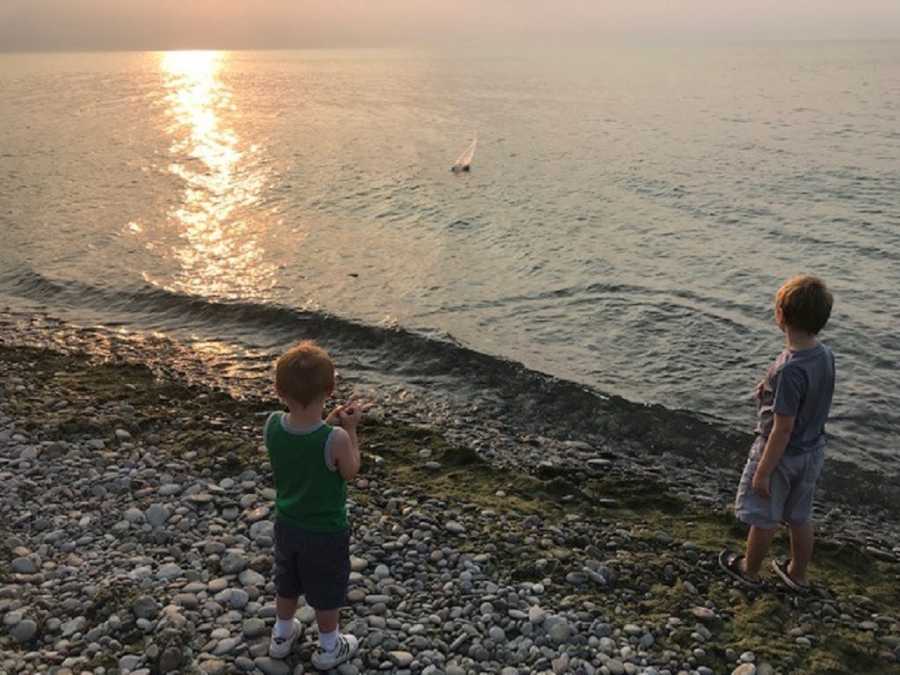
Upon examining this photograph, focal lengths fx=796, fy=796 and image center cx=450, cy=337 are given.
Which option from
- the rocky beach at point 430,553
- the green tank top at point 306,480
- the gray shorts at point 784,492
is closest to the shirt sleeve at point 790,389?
the gray shorts at point 784,492

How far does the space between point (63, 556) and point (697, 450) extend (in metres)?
7.96

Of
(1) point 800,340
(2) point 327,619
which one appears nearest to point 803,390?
(1) point 800,340

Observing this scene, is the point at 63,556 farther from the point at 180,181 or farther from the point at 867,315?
the point at 180,181

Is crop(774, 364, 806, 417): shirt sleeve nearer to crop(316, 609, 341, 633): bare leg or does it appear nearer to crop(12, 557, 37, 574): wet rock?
crop(316, 609, 341, 633): bare leg

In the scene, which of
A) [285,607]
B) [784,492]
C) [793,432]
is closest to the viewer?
[285,607]

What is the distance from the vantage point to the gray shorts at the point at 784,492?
21.7ft

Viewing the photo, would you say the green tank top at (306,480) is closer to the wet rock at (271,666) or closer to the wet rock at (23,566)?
the wet rock at (271,666)

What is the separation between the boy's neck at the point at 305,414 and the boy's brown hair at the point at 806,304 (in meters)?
3.70

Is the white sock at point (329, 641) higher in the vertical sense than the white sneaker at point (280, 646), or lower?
higher

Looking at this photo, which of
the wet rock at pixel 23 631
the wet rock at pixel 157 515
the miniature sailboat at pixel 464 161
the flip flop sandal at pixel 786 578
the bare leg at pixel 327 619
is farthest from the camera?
the miniature sailboat at pixel 464 161

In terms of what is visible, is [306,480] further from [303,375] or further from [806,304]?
[806,304]

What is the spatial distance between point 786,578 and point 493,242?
53.2 ft

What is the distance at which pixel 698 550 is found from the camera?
7961mm

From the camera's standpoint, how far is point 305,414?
17.1ft
